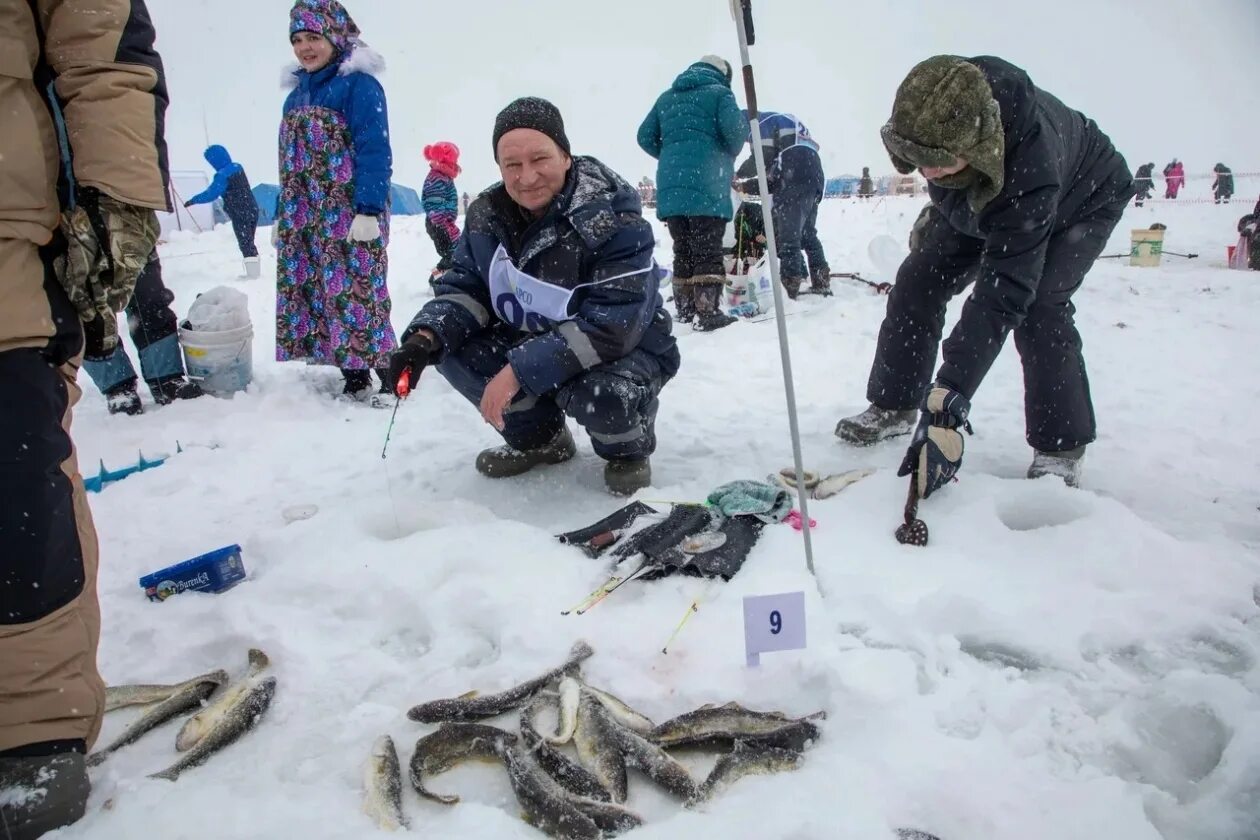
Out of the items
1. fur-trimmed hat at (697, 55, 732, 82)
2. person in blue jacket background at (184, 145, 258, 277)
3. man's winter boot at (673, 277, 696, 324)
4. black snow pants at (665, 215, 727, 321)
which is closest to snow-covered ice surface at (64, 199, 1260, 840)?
black snow pants at (665, 215, 727, 321)

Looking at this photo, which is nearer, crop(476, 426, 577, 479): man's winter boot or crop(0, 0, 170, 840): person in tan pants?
crop(0, 0, 170, 840): person in tan pants

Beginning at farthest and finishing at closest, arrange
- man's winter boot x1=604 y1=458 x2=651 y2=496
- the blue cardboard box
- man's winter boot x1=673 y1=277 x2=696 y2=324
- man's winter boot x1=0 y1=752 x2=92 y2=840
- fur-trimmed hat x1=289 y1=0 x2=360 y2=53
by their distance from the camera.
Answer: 1. man's winter boot x1=673 y1=277 x2=696 y2=324
2. fur-trimmed hat x1=289 y1=0 x2=360 y2=53
3. man's winter boot x1=604 y1=458 x2=651 y2=496
4. the blue cardboard box
5. man's winter boot x1=0 y1=752 x2=92 y2=840

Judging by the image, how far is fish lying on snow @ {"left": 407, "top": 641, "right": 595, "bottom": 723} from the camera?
170cm

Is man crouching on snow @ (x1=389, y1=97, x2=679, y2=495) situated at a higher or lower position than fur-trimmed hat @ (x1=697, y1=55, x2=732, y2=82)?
lower

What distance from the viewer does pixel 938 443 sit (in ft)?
8.12

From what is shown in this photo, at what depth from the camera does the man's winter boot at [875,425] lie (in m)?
3.44

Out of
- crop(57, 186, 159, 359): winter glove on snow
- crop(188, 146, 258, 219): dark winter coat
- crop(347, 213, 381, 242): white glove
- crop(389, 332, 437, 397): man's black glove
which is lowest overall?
crop(389, 332, 437, 397): man's black glove

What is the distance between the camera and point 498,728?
5.42ft

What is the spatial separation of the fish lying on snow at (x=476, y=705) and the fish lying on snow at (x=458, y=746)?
54mm

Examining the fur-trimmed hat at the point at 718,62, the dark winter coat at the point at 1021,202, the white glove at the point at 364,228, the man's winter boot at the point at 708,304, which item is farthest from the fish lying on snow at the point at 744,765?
the fur-trimmed hat at the point at 718,62

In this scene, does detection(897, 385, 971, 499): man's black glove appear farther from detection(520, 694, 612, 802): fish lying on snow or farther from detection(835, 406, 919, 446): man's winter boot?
detection(520, 694, 612, 802): fish lying on snow

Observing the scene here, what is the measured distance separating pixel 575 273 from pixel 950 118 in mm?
1340

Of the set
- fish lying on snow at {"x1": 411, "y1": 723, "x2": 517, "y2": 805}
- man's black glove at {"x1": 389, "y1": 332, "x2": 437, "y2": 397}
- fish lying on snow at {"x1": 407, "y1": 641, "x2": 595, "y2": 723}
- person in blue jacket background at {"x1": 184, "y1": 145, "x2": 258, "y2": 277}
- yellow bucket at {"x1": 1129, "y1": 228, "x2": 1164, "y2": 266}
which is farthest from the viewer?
person in blue jacket background at {"x1": 184, "y1": 145, "x2": 258, "y2": 277}

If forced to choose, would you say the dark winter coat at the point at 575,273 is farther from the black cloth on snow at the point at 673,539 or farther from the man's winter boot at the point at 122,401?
the man's winter boot at the point at 122,401
